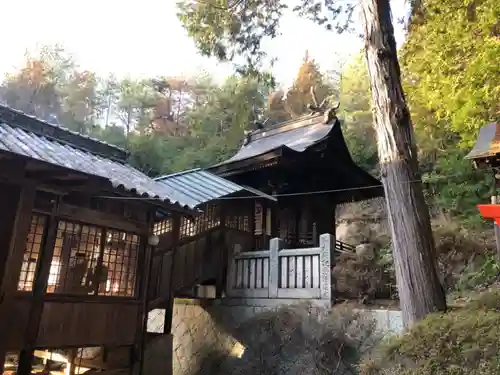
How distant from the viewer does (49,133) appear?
30.2 feet

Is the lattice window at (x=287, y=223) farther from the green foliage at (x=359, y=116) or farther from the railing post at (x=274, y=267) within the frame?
the green foliage at (x=359, y=116)

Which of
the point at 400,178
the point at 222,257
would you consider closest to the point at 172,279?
the point at 222,257

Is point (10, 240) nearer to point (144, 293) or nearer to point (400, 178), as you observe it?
point (144, 293)

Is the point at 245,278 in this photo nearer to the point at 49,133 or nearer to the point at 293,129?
the point at 49,133

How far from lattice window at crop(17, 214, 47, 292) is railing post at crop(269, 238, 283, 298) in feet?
17.9

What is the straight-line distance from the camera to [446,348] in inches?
175

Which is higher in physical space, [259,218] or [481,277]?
[259,218]

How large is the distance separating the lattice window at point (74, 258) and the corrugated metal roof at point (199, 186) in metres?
3.03

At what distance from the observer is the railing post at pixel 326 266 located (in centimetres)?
916

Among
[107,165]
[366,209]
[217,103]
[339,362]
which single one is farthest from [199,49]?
[217,103]

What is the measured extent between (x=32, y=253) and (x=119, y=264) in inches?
71.7

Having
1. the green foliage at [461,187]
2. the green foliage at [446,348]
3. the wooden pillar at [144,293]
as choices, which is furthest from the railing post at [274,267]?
the green foliage at [461,187]

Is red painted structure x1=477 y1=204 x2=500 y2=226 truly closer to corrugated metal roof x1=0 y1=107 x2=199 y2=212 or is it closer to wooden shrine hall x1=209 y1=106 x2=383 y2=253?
corrugated metal roof x1=0 y1=107 x2=199 y2=212

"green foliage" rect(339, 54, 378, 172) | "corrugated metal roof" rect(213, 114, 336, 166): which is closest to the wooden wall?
"corrugated metal roof" rect(213, 114, 336, 166)
